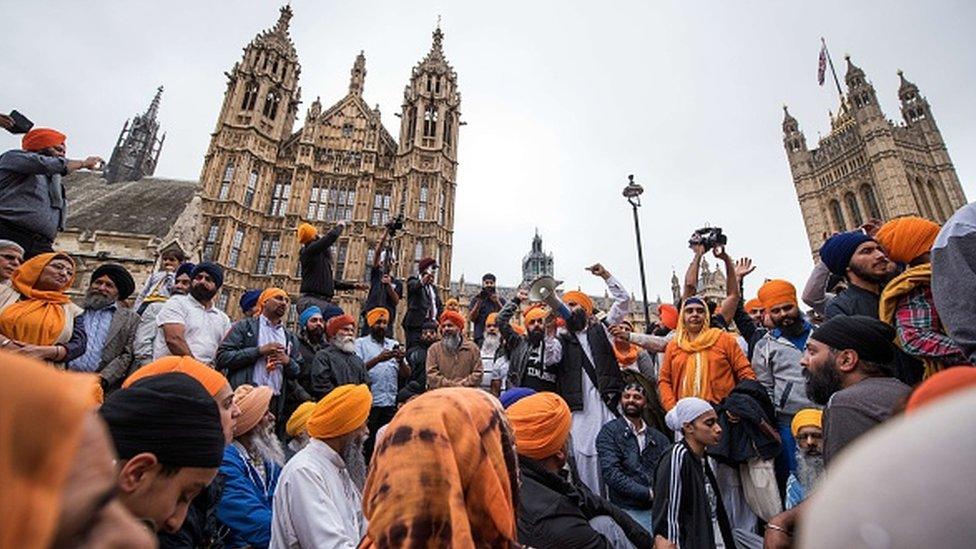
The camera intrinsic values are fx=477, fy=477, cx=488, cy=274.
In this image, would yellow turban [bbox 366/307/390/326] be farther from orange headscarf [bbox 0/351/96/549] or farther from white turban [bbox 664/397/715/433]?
orange headscarf [bbox 0/351/96/549]

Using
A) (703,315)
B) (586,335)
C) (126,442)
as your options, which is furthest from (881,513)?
(586,335)

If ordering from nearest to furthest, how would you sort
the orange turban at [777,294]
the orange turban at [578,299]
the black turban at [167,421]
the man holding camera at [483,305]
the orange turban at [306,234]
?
the black turban at [167,421] → the orange turban at [777,294] → the orange turban at [578,299] → the orange turban at [306,234] → the man holding camera at [483,305]

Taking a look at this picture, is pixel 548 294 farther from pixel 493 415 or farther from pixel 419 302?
pixel 419 302

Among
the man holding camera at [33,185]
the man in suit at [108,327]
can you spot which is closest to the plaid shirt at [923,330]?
the man in suit at [108,327]

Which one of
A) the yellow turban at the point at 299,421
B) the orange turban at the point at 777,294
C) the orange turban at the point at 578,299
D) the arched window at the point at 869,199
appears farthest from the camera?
the arched window at the point at 869,199

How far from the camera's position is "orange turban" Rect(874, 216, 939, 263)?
3.29 m

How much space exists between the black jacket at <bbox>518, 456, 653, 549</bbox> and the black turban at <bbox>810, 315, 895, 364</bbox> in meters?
1.59

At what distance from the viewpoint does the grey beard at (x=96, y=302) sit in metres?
4.62

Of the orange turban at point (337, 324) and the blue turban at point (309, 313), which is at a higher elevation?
the blue turban at point (309, 313)

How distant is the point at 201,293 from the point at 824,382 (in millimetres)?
5262

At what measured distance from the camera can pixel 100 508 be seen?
734 millimetres

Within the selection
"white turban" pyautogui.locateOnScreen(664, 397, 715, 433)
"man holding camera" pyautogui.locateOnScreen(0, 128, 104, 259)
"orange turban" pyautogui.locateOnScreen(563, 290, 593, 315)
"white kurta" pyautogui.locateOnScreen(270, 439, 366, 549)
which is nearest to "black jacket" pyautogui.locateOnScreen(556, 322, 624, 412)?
"orange turban" pyautogui.locateOnScreen(563, 290, 593, 315)

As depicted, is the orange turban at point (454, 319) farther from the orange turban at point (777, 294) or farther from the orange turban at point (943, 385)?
the orange turban at point (943, 385)

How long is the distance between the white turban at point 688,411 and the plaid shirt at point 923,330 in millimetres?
1300
